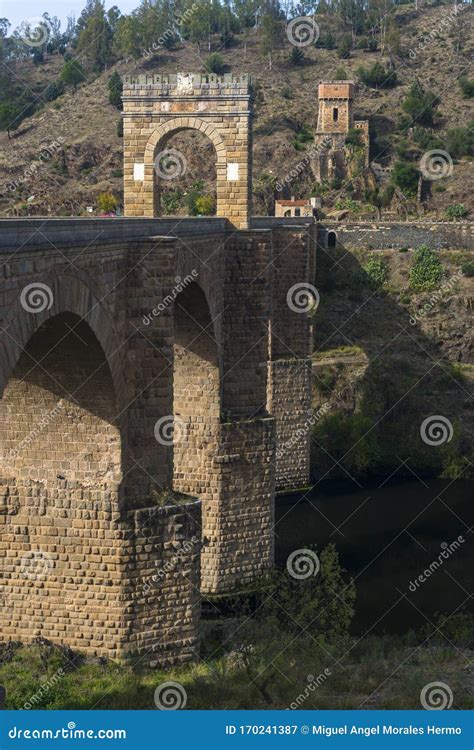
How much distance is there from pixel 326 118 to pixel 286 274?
2106 inches

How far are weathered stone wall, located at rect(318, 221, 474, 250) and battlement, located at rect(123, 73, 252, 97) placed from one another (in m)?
30.7

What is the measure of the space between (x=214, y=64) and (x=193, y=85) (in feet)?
265

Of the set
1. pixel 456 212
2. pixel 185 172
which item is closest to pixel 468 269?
pixel 456 212

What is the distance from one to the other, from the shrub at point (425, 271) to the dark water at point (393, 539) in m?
15.0

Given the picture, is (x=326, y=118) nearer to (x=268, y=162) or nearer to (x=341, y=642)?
(x=268, y=162)

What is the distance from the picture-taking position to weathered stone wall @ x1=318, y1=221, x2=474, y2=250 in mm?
61562

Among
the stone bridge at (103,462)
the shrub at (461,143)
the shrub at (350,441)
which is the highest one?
the shrub at (461,143)

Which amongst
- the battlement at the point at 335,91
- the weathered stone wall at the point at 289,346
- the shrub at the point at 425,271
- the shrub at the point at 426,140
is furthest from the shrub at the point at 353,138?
the weathered stone wall at the point at 289,346

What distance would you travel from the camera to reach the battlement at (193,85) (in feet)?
99.0

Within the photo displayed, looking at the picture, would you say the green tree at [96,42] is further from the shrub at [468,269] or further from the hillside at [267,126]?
the shrub at [468,269]

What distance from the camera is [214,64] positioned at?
10781cm

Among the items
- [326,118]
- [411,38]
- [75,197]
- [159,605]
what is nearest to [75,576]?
[159,605]

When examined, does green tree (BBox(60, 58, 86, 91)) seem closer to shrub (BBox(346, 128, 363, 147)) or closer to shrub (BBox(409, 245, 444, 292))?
shrub (BBox(346, 128, 363, 147))

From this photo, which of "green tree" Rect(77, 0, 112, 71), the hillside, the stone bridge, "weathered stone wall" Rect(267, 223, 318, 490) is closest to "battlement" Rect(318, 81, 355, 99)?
the hillside
